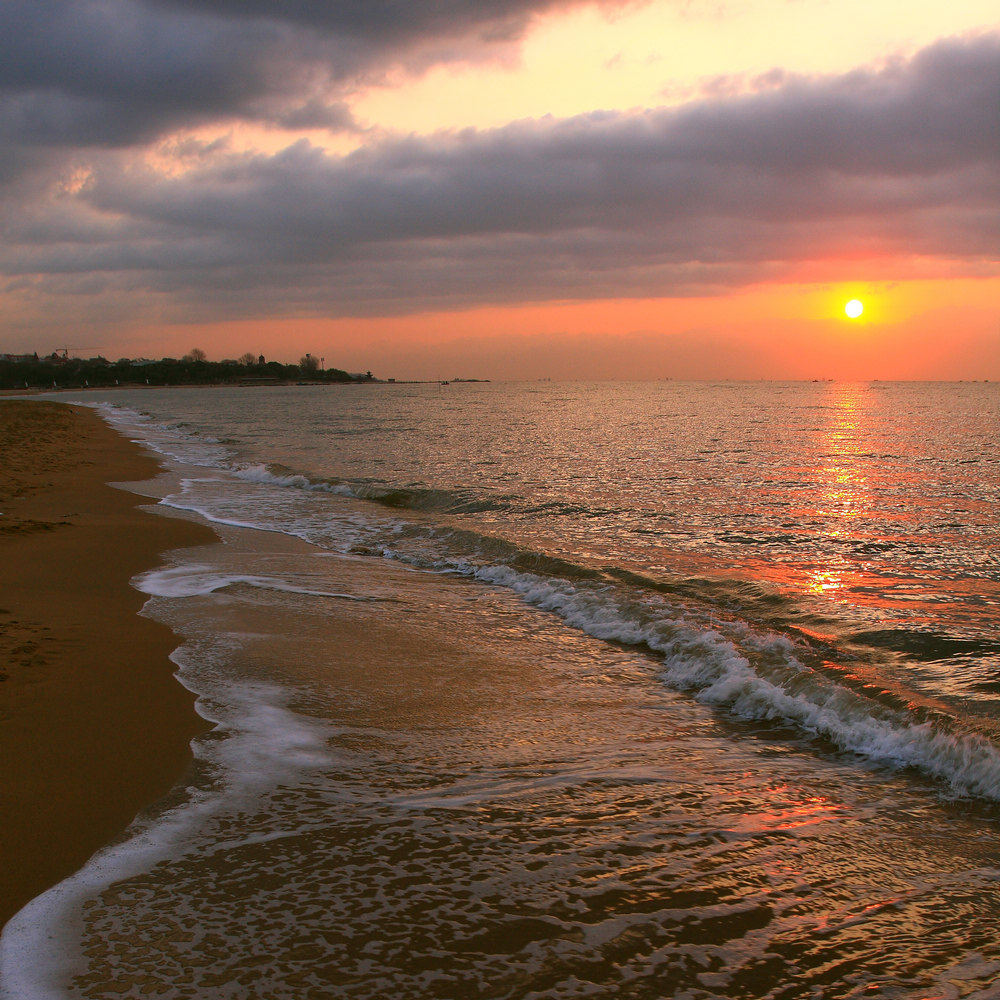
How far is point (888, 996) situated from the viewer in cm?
325

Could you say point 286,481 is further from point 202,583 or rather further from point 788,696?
point 788,696

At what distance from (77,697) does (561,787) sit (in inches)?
163

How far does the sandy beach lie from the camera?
441 centimetres

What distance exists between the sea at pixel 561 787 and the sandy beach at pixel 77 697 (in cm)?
26

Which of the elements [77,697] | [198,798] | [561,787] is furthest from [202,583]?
[561,787]

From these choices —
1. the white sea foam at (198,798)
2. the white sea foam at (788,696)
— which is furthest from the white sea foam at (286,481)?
the white sea foam at (198,798)

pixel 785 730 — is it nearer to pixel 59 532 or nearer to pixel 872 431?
pixel 59 532

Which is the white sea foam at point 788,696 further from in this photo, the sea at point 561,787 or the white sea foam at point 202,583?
the white sea foam at point 202,583

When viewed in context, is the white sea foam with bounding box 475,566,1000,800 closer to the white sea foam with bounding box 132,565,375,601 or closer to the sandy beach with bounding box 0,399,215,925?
the white sea foam with bounding box 132,565,375,601

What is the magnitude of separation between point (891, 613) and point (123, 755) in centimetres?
895

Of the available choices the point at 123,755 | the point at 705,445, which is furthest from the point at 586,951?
the point at 705,445

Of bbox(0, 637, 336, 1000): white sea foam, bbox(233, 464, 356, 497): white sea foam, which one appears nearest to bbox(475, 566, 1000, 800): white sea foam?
bbox(0, 637, 336, 1000): white sea foam

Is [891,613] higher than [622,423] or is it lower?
lower

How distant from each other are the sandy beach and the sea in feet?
0.85
